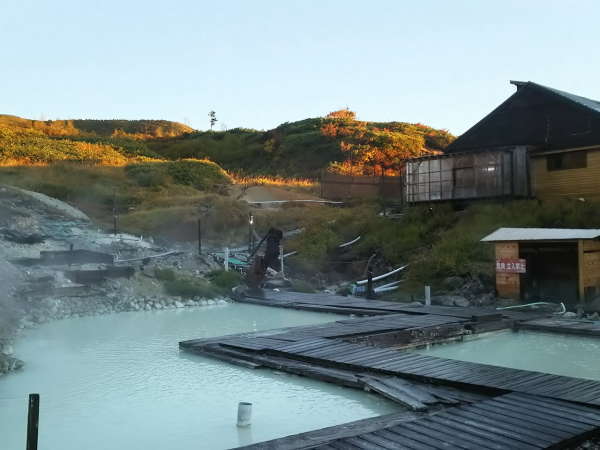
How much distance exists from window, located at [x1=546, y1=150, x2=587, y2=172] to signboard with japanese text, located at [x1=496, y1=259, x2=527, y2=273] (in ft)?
20.3

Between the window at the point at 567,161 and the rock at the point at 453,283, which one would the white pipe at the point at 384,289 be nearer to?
the rock at the point at 453,283

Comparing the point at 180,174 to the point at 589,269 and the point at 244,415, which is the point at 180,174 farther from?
the point at 244,415

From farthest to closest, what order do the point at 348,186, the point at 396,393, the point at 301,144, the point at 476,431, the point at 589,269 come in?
→ the point at 301,144 < the point at 348,186 < the point at 589,269 < the point at 396,393 < the point at 476,431

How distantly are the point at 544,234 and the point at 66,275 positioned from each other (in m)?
11.0

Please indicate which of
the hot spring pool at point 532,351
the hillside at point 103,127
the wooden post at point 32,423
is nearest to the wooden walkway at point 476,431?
the wooden post at point 32,423

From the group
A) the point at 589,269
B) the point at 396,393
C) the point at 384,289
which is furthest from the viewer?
the point at 384,289

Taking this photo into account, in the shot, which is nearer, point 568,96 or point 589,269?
point 589,269

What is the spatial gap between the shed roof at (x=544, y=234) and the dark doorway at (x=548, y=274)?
11.6 inches

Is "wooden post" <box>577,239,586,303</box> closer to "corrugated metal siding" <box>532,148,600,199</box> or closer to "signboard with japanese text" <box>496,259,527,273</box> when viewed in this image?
"signboard with japanese text" <box>496,259,527,273</box>

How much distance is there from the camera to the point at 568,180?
716 inches

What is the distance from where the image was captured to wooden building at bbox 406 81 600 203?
17.9m

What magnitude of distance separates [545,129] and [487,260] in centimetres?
604

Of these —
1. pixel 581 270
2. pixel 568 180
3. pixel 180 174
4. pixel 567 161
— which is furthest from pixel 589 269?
pixel 180 174

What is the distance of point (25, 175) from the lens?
30484 mm
